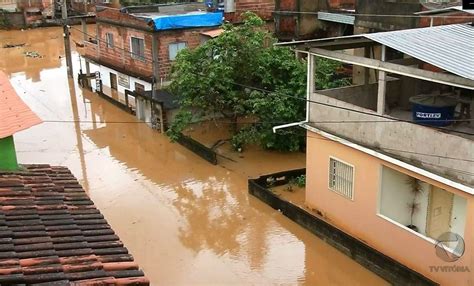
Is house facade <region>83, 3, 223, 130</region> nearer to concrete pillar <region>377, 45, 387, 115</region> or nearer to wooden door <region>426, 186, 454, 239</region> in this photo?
concrete pillar <region>377, 45, 387, 115</region>

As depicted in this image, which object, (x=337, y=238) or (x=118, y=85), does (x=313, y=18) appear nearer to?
(x=118, y=85)

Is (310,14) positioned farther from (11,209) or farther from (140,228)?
(11,209)

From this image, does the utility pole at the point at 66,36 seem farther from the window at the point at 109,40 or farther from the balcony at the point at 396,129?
the balcony at the point at 396,129

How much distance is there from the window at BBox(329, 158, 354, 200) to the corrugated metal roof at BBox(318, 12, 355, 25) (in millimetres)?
10512

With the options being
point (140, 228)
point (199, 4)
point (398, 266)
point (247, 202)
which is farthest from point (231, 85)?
point (199, 4)

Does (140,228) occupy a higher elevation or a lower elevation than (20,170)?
lower

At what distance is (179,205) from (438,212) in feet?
24.6

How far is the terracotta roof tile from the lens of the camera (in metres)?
9.58

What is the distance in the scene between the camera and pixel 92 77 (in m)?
30.8

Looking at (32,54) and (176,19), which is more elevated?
(176,19)

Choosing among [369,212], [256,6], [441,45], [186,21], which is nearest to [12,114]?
[369,212]

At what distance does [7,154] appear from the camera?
31.2 feet

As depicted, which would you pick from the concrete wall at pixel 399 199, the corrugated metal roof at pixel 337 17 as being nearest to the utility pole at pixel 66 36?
the corrugated metal roof at pixel 337 17

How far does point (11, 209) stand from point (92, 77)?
24.1 m
